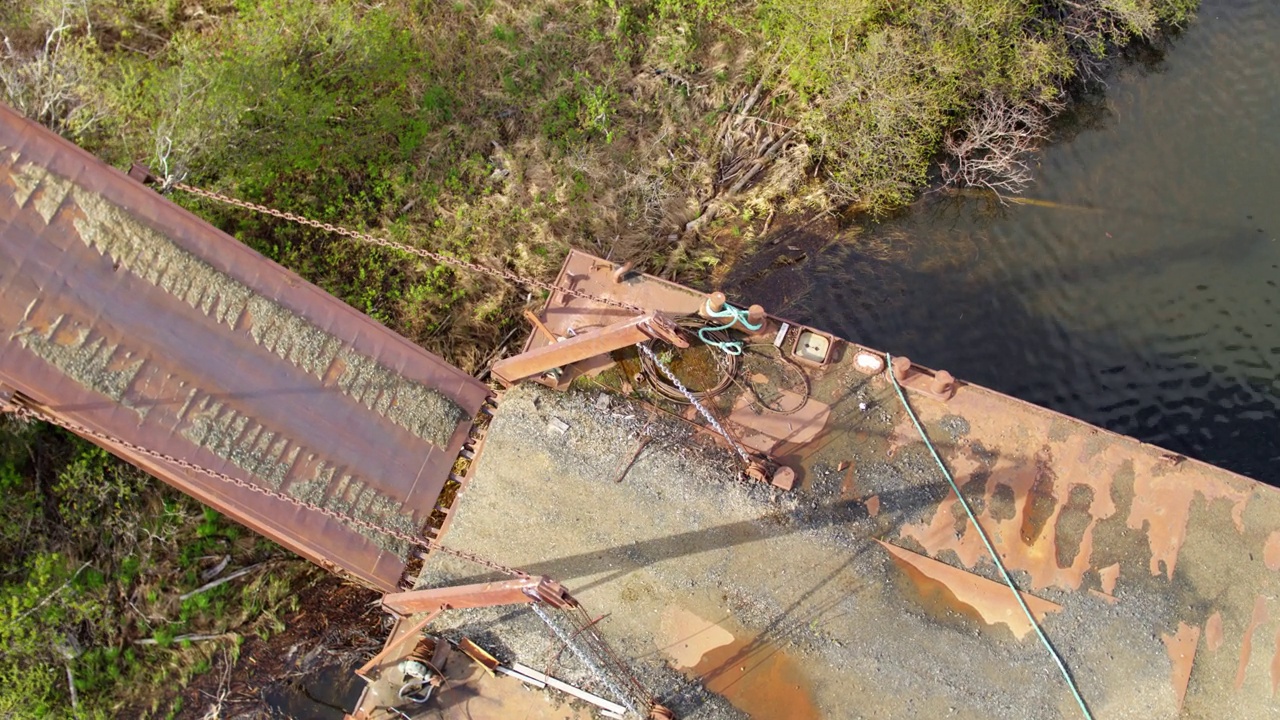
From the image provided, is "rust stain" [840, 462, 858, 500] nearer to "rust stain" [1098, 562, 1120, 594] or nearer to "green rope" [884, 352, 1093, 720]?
"green rope" [884, 352, 1093, 720]

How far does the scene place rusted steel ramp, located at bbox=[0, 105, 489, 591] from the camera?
6867 mm

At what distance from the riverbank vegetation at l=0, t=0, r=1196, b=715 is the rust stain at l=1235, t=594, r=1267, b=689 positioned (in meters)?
6.06

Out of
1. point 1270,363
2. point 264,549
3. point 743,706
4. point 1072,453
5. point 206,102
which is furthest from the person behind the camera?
point 1270,363

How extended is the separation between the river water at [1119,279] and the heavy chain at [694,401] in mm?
2832

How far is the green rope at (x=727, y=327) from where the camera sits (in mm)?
8125

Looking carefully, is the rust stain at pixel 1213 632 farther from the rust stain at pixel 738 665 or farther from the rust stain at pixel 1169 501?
the rust stain at pixel 738 665

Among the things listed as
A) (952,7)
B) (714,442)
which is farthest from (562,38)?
(714,442)

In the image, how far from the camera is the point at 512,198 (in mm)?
10602

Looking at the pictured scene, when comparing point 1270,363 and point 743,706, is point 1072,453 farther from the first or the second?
point 1270,363

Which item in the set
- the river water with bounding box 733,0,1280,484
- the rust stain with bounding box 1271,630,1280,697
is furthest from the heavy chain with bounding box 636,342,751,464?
the rust stain with bounding box 1271,630,1280,697

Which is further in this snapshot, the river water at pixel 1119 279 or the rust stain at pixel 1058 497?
the river water at pixel 1119 279

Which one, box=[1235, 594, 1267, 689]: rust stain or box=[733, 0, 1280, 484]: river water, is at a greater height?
box=[733, 0, 1280, 484]: river water

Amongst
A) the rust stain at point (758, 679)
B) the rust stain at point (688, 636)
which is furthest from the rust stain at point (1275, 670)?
the rust stain at point (688, 636)

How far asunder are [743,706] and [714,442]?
246cm
